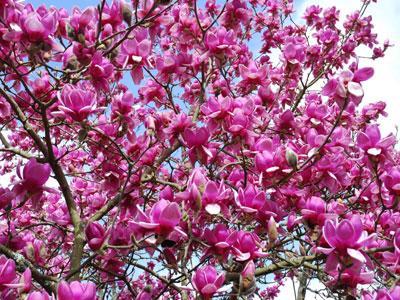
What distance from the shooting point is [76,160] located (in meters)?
3.69

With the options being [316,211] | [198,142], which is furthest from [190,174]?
[316,211]

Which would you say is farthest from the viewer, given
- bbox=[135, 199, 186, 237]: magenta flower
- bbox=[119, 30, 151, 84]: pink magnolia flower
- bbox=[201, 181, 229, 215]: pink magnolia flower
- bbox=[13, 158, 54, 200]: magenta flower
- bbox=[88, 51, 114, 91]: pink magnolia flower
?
bbox=[119, 30, 151, 84]: pink magnolia flower

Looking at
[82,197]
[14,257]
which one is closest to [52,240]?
[82,197]

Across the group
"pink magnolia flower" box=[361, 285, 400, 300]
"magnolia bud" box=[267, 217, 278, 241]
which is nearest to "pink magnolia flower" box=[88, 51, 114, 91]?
"magnolia bud" box=[267, 217, 278, 241]

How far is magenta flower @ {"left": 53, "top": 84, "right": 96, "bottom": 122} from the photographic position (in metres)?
1.73

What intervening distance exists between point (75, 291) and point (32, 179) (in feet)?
2.26

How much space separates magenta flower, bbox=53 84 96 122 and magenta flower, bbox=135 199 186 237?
0.45m

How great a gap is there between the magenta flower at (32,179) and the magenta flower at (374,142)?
51.3 inches

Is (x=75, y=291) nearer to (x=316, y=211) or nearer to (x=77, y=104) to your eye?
(x=77, y=104)

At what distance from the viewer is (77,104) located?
175cm

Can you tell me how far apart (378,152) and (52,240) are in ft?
7.02

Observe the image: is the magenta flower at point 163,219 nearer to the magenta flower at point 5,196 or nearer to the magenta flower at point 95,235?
the magenta flower at point 95,235

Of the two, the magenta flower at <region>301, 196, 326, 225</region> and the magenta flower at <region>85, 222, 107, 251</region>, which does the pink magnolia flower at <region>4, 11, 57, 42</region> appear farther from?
the magenta flower at <region>301, 196, 326, 225</region>

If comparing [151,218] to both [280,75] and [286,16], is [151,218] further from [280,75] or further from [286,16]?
[286,16]
